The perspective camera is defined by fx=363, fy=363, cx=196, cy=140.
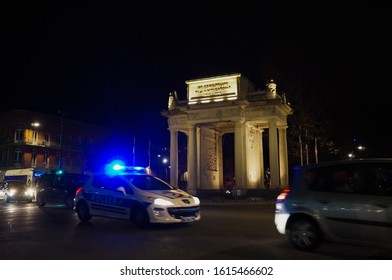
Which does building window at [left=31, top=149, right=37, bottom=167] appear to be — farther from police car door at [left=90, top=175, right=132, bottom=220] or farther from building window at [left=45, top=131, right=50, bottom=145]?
police car door at [left=90, top=175, right=132, bottom=220]

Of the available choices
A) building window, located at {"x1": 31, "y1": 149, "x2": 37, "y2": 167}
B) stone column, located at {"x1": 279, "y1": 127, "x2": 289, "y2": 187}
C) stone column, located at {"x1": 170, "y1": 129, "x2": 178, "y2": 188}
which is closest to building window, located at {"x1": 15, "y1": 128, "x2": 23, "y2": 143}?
building window, located at {"x1": 31, "y1": 149, "x2": 37, "y2": 167}

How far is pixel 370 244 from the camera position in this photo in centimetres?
632

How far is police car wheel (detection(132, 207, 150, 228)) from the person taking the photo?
10195mm

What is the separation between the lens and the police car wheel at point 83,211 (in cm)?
1203

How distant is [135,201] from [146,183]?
116cm

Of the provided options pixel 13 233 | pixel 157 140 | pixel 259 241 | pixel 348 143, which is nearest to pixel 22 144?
pixel 157 140

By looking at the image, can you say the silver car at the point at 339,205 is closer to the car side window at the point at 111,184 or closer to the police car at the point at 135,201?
the police car at the point at 135,201

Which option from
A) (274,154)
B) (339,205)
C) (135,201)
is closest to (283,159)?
(274,154)

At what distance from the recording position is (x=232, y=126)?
3412 cm

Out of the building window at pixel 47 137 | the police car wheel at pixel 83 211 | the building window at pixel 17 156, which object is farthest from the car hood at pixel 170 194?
the building window at pixel 47 137

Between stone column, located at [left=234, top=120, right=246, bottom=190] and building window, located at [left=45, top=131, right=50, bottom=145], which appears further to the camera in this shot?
building window, located at [left=45, top=131, right=50, bottom=145]

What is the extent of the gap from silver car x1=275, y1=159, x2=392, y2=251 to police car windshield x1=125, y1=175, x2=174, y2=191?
4.78 m

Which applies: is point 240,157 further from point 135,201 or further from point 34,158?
point 34,158

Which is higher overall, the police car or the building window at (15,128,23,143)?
the building window at (15,128,23,143)
